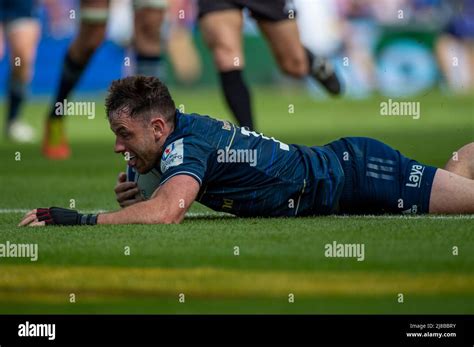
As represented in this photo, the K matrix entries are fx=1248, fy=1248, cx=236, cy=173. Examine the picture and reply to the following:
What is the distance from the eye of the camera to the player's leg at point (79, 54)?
1194 centimetres

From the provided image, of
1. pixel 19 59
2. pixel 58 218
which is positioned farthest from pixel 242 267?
pixel 19 59

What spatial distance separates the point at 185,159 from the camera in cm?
679

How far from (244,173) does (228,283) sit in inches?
57.9

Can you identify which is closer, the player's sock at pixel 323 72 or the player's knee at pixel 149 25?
the player's knee at pixel 149 25

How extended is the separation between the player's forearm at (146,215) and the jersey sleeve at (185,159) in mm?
151

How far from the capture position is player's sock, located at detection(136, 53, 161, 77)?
37.9 feet

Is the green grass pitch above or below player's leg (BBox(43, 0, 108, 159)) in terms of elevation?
below

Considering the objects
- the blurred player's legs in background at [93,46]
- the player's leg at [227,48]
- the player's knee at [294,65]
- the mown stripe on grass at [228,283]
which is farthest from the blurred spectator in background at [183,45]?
the mown stripe on grass at [228,283]

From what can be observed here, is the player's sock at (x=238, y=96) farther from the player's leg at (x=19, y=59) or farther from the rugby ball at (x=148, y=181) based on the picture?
the player's leg at (x=19, y=59)

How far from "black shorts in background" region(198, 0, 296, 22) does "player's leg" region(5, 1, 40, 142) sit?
17.0 ft

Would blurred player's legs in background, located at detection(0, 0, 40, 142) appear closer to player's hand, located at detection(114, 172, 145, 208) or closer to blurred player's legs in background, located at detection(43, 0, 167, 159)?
blurred player's legs in background, located at detection(43, 0, 167, 159)

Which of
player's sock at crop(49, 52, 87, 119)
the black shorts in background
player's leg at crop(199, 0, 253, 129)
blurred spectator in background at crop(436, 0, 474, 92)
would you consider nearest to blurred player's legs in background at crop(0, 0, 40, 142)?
player's sock at crop(49, 52, 87, 119)

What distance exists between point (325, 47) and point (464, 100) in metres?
4.37
